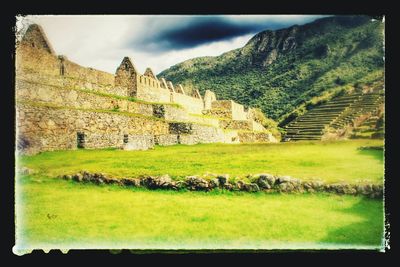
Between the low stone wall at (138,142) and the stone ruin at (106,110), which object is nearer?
the stone ruin at (106,110)

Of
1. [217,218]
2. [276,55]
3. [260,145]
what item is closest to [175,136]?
[260,145]

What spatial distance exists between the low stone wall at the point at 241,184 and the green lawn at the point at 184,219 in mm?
151

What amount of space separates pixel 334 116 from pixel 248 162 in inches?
101

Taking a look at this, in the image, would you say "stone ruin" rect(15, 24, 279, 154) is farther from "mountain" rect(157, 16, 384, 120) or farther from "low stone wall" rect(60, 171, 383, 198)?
"low stone wall" rect(60, 171, 383, 198)

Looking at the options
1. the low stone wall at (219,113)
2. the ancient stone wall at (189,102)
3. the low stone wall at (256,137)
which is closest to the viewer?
the low stone wall at (256,137)

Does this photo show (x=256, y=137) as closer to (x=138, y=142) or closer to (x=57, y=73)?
(x=138, y=142)

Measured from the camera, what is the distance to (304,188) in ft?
36.4

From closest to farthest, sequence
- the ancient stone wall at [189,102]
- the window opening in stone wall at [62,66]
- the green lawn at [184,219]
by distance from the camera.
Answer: the green lawn at [184,219] → the window opening in stone wall at [62,66] → the ancient stone wall at [189,102]

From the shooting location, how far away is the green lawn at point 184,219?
10.1 metres

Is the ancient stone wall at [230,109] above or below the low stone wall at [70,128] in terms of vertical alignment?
above

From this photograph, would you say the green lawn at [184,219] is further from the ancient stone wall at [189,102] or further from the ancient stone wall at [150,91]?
the ancient stone wall at [189,102]

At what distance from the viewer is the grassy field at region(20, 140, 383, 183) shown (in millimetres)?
11203

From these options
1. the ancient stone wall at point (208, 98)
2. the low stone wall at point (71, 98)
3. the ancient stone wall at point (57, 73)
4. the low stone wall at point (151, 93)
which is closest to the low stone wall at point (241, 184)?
the low stone wall at point (71, 98)

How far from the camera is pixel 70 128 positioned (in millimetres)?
12906
